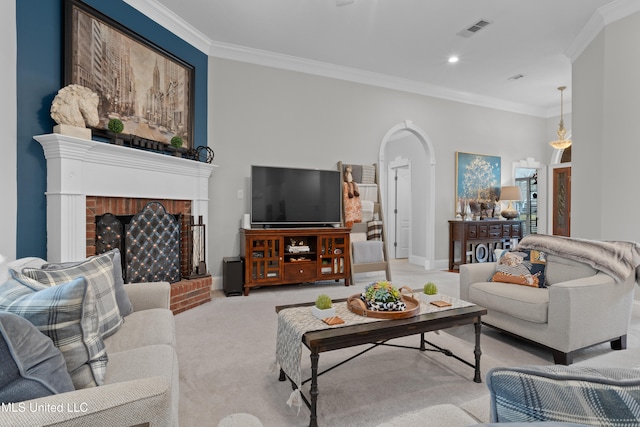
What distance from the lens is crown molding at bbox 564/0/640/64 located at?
133 inches

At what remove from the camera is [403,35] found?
408 centimetres

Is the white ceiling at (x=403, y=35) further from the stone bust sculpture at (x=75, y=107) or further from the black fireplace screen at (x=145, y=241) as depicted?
the black fireplace screen at (x=145, y=241)

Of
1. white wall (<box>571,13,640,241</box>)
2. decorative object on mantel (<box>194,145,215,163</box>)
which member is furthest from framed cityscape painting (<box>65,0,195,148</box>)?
white wall (<box>571,13,640,241</box>)

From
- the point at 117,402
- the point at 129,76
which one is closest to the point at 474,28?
the point at 129,76

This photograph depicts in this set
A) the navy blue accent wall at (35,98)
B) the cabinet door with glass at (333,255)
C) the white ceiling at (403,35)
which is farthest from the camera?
the cabinet door with glass at (333,255)

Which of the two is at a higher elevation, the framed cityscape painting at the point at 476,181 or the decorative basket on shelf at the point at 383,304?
the framed cityscape painting at the point at 476,181

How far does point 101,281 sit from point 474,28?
4.41 meters

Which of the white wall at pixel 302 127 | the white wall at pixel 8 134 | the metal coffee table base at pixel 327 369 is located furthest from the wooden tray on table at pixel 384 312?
the white wall at pixel 302 127

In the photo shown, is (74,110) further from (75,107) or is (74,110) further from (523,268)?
(523,268)

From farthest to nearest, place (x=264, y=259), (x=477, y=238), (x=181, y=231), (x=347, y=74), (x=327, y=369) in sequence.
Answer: (x=477, y=238) → (x=347, y=74) → (x=264, y=259) → (x=181, y=231) → (x=327, y=369)

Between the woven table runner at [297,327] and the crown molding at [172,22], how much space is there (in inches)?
130

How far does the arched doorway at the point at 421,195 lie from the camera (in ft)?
18.4

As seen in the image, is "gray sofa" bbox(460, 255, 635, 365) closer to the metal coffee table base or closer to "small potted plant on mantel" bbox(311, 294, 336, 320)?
the metal coffee table base

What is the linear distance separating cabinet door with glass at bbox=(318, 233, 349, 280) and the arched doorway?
145 cm
